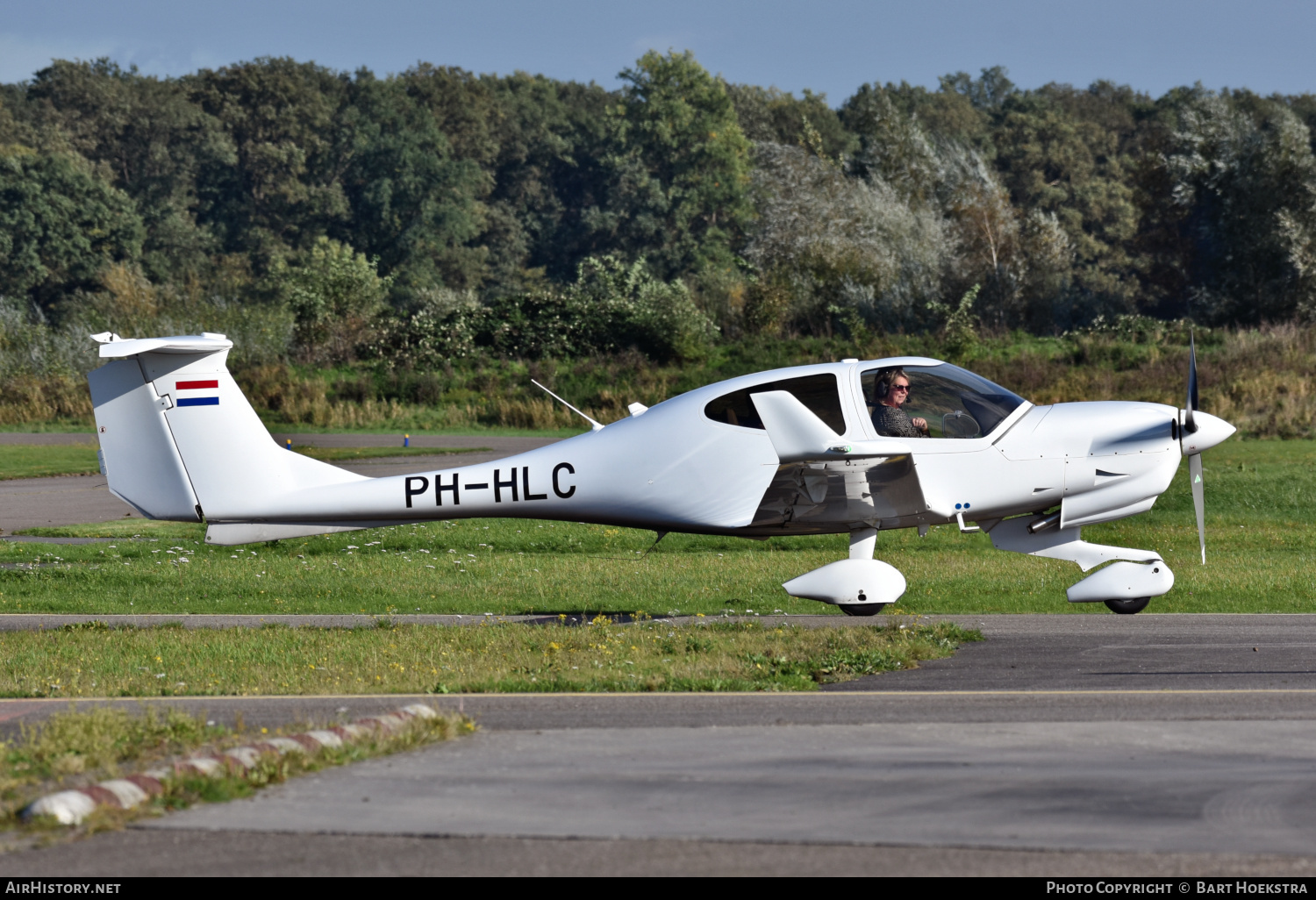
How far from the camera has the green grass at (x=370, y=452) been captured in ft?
122

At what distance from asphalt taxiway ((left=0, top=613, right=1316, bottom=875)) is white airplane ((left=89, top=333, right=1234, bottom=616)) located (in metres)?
3.82

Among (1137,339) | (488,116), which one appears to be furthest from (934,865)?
(488,116)

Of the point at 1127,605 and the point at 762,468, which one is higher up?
the point at 762,468

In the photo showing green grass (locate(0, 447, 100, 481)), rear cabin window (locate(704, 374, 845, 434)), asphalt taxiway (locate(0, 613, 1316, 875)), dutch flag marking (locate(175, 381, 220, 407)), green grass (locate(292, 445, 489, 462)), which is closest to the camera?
asphalt taxiway (locate(0, 613, 1316, 875))

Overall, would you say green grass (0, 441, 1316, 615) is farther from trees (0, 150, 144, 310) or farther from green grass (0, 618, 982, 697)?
trees (0, 150, 144, 310)

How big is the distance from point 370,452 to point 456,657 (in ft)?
89.1

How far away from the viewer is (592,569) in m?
19.5

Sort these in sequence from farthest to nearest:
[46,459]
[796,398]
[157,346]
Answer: [46,459]
[796,398]
[157,346]

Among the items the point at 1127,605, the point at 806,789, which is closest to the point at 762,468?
the point at 1127,605

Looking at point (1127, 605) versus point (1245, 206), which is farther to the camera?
point (1245, 206)

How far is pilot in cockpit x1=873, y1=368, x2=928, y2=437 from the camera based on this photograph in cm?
1429

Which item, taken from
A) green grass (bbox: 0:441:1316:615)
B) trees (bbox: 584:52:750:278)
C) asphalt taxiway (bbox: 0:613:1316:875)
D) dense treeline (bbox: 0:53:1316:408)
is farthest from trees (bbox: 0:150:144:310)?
asphalt taxiway (bbox: 0:613:1316:875)

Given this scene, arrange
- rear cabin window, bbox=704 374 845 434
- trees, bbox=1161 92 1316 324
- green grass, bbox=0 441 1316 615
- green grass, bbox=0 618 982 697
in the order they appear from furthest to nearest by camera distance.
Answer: trees, bbox=1161 92 1316 324, green grass, bbox=0 441 1316 615, rear cabin window, bbox=704 374 845 434, green grass, bbox=0 618 982 697

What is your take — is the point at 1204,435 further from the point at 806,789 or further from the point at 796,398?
the point at 806,789
